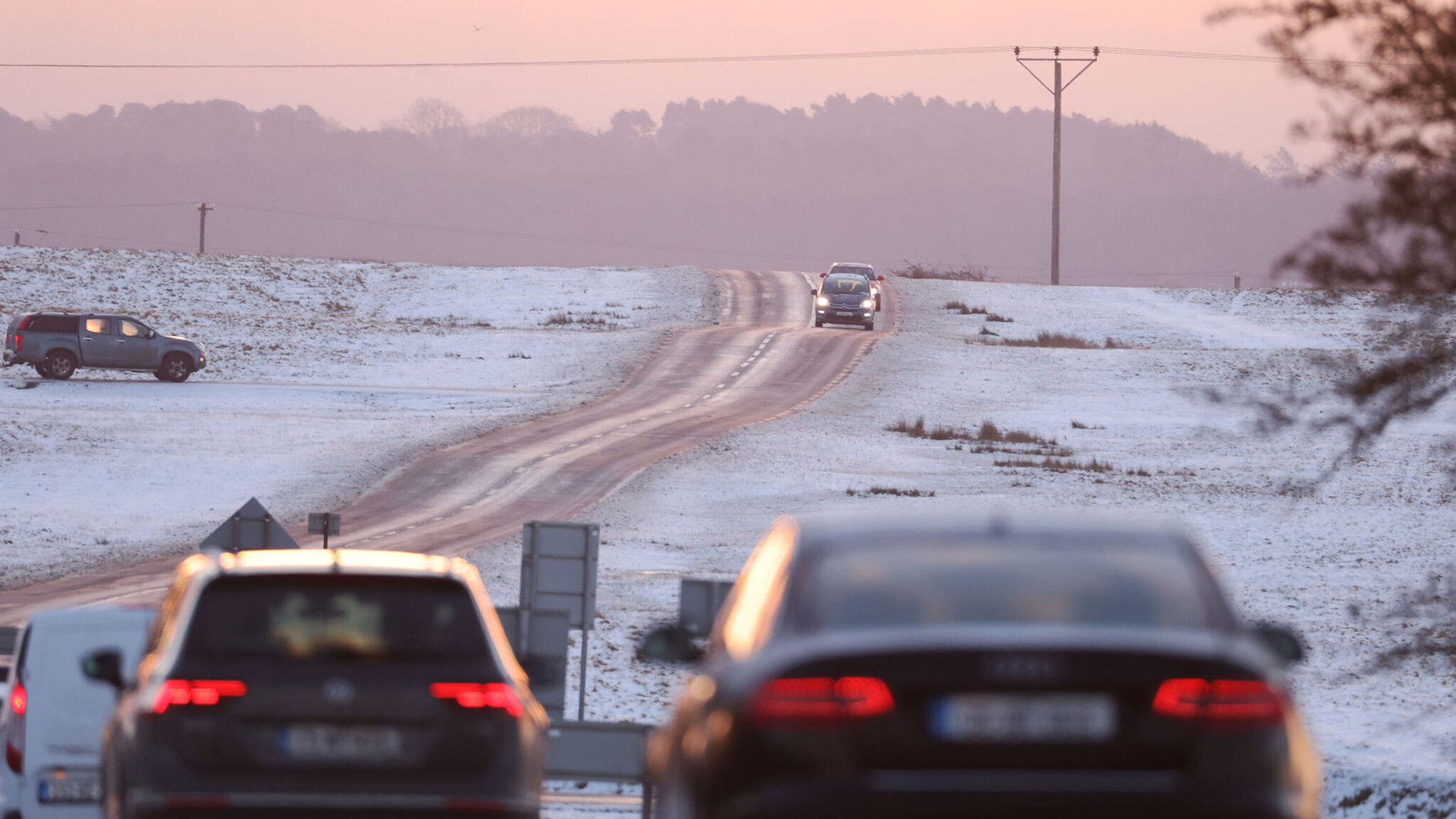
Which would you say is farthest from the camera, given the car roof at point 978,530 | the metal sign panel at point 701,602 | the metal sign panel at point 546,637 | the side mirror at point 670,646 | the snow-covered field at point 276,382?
the snow-covered field at point 276,382

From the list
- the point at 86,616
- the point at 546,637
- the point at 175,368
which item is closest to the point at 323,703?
the point at 86,616

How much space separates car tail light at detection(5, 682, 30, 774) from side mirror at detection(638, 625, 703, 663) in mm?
4374

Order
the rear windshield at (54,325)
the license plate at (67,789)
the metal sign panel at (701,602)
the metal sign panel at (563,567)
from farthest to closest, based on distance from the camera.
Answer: the rear windshield at (54,325) → the metal sign panel at (563,567) → the metal sign panel at (701,602) → the license plate at (67,789)

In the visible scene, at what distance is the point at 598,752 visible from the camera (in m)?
Result: 12.9

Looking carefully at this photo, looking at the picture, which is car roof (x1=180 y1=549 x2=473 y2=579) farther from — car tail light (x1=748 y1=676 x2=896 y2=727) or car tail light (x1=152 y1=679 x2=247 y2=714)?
car tail light (x1=748 y1=676 x2=896 y2=727)

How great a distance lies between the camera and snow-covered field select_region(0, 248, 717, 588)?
110 ft

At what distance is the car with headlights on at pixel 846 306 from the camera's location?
64.1 metres

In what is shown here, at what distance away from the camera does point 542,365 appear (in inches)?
2105

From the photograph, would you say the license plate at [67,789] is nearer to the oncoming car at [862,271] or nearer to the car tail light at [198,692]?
the car tail light at [198,692]

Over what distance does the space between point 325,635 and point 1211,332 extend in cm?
6548

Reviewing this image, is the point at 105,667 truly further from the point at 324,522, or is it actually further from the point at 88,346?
the point at 88,346

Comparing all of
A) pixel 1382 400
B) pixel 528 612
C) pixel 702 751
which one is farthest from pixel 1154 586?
pixel 528 612

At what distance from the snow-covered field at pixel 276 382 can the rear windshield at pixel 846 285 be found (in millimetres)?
5278

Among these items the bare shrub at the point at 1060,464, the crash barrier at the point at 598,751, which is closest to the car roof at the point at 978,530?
the crash barrier at the point at 598,751
